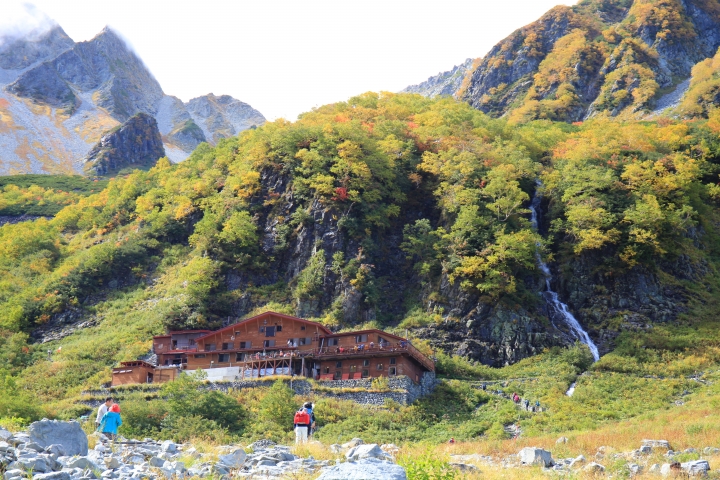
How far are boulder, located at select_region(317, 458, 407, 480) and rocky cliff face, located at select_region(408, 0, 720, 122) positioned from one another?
128822mm

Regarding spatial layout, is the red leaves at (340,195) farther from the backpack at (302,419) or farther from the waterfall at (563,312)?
the backpack at (302,419)

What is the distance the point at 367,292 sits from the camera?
68.5 meters

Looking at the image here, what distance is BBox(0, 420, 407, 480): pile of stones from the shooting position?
560 inches

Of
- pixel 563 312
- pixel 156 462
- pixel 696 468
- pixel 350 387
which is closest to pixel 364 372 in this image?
pixel 350 387

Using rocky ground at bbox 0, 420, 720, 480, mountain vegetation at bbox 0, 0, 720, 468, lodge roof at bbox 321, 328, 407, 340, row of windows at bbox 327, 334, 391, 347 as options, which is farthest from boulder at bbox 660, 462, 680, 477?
row of windows at bbox 327, 334, 391, 347

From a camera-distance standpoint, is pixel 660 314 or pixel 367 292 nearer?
pixel 660 314

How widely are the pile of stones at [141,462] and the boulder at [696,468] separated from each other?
9.81 meters

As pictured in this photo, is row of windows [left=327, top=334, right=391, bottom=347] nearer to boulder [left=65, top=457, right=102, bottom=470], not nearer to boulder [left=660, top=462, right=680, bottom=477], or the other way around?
boulder [left=660, top=462, right=680, bottom=477]

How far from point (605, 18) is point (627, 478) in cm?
17366

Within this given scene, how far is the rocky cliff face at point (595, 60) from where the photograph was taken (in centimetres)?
13938

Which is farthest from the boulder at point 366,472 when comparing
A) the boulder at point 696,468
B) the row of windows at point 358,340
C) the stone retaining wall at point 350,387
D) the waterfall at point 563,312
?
the waterfall at point 563,312

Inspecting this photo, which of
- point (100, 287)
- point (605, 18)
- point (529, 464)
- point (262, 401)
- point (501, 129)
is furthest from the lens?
point (605, 18)

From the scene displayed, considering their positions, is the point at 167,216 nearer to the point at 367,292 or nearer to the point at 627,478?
the point at 367,292

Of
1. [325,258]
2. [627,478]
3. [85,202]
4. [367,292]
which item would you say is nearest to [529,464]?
[627,478]
